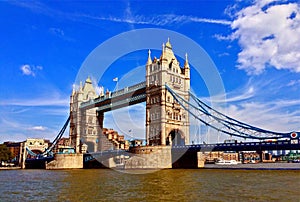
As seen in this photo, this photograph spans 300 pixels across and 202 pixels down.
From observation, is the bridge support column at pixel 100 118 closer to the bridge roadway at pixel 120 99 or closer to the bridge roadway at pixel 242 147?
the bridge roadway at pixel 120 99

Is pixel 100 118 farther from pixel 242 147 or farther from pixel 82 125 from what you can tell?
pixel 242 147

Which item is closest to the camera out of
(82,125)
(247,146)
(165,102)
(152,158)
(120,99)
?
(247,146)

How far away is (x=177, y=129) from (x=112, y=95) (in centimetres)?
2516

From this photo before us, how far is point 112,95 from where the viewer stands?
9431 cm

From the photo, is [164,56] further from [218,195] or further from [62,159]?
[218,195]

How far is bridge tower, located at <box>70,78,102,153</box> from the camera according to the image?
106m

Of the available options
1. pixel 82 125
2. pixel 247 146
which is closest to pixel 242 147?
pixel 247 146

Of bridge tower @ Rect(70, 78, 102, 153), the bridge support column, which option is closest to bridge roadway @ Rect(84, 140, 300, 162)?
bridge tower @ Rect(70, 78, 102, 153)

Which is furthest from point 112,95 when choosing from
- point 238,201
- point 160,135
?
point 238,201

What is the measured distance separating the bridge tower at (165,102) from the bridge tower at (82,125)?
34153 millimetres

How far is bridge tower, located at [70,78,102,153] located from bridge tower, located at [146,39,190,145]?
1345 inches

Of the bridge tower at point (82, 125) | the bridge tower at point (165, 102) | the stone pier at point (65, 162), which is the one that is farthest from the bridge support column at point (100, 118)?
the bridge tower at point (165, 102)

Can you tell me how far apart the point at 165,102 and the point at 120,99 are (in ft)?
69.9

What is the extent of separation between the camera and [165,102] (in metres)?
74.6
